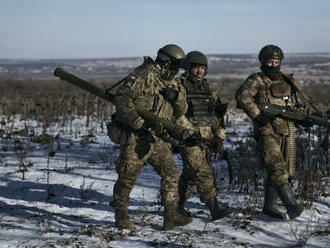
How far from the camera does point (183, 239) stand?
13.5ft

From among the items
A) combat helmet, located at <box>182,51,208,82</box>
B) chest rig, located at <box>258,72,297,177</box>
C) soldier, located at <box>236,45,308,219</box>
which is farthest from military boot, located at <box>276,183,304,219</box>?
combat helmet, located at <box>182,51,208,82</box>

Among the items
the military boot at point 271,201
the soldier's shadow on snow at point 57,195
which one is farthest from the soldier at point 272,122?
the soldier's shadow on snow at point 57,195

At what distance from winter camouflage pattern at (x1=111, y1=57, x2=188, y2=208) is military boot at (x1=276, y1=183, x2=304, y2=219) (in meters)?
1.19

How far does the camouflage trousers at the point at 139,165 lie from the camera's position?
424 centimetres

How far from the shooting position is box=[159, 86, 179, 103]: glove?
420cm

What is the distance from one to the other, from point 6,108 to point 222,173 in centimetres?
1078

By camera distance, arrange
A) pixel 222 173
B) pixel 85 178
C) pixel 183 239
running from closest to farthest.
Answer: pixel 183 239 → pixel 85 178 → pixel 222 173

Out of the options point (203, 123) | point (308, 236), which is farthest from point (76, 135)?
point (308, 236)

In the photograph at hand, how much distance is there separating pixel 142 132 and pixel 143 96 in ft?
1.16

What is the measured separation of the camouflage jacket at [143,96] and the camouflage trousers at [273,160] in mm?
1113

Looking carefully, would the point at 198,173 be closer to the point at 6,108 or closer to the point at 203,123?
the point at 203,123

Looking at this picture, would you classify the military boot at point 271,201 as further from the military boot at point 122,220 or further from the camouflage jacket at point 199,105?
the military boot at point 122,220

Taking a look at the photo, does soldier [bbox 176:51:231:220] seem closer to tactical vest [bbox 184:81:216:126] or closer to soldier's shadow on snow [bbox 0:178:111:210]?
tactical vest [bbox 184:81:216:126]

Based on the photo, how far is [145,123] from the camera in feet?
13.9
